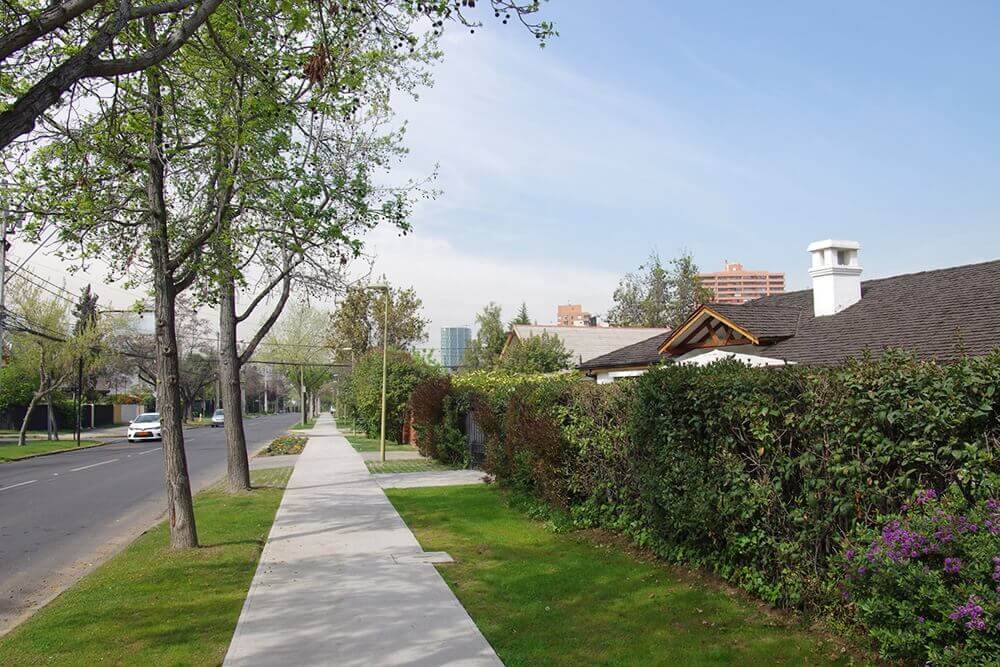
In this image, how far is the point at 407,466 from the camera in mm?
20953

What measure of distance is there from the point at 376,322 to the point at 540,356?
48.8 feet

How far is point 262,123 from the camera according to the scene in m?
9.62

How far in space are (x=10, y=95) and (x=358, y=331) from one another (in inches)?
1478

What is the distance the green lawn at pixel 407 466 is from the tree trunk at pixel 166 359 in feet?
34.0

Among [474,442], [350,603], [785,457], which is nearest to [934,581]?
[785,457]

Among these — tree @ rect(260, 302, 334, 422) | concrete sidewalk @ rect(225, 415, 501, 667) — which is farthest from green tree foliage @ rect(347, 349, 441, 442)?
tree @ rect(260, 302, 334, 422)

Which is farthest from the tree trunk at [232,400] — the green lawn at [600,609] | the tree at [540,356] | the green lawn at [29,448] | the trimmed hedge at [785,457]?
the tree at [540,356]

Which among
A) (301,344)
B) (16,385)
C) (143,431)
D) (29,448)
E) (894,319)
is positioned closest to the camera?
(894,319)

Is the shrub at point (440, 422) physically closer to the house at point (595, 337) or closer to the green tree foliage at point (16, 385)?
the house at point (595, 337)

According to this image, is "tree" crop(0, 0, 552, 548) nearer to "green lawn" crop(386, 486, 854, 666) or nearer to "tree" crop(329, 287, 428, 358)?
"green lawn" crop(386, 486, 854, 666)

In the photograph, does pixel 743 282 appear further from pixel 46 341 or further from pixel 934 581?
pixel 934 581

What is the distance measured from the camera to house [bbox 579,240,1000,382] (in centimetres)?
1410

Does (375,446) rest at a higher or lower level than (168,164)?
lower

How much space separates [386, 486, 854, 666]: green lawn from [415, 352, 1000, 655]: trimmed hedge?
0.30 metres
